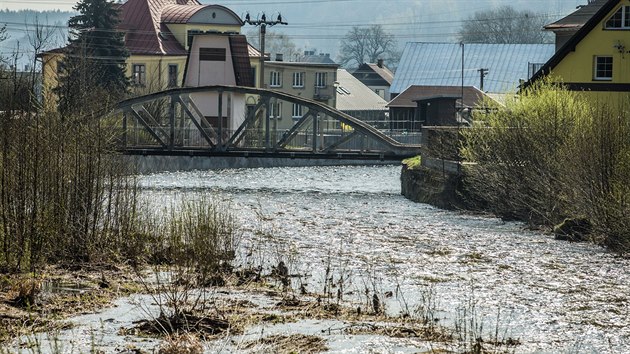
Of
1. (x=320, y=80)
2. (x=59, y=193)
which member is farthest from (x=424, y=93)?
(x=59, y=193)

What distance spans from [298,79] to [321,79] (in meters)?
2.56

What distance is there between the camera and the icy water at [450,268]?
15.7m

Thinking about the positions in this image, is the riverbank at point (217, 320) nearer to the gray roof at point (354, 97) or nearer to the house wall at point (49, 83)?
the house wall at point (49, 83)

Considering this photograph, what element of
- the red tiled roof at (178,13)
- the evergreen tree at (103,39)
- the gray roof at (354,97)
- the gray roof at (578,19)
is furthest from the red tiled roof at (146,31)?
the gray roof at (354,97)

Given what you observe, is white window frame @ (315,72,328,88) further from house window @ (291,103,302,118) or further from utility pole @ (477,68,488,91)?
utility pole @ (477,68,488,91)

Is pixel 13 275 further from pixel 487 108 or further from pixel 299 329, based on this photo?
pixel 487 108

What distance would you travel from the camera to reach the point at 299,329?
1530 centimetres

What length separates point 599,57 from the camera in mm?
45469

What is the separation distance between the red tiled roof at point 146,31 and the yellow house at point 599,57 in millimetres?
30592

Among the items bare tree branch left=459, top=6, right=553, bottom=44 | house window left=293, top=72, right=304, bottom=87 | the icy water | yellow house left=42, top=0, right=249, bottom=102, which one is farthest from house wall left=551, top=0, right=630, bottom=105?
bare tree branch left=459, top=6, right=553, bottom=44

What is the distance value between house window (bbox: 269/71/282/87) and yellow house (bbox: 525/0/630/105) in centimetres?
4563

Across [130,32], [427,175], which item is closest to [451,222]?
[427,175]

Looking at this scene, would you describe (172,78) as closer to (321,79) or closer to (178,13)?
(178,13)

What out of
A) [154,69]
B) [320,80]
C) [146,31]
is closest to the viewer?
[154,69]
